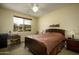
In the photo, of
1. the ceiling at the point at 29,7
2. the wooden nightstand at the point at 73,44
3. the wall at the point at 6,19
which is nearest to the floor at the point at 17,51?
the wooden nightstand at the point at 73,44

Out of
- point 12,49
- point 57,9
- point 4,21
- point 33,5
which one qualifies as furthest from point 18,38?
point 57,9

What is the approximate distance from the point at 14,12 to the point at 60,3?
1.03 meters

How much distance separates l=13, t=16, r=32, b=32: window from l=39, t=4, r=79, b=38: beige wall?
0.94 feet

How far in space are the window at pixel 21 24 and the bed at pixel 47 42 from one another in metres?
0.23

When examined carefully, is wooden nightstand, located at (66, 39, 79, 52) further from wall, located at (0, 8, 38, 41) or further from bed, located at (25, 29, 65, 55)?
wall, located at (0, 8, 38, 41)

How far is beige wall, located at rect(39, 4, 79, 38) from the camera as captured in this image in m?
2.05

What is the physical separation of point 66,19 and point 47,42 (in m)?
0.66

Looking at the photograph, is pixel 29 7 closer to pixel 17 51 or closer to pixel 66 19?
pixel 66 19

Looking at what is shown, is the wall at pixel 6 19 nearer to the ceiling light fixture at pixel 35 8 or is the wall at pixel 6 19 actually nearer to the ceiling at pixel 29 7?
the ceiling at pixel 29 7

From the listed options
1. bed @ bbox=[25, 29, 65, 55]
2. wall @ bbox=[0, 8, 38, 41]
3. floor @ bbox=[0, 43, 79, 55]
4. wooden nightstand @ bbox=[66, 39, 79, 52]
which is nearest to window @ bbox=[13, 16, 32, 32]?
wall @ bbox=[0, 8, 38, 41]

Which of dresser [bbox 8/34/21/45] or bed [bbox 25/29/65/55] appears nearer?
bed [bbox 25/29/65/55]

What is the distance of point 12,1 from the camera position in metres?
2.10

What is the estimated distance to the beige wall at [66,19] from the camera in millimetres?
2053

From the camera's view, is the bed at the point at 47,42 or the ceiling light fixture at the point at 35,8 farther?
the ceiling light fixture at the point at 35,8
